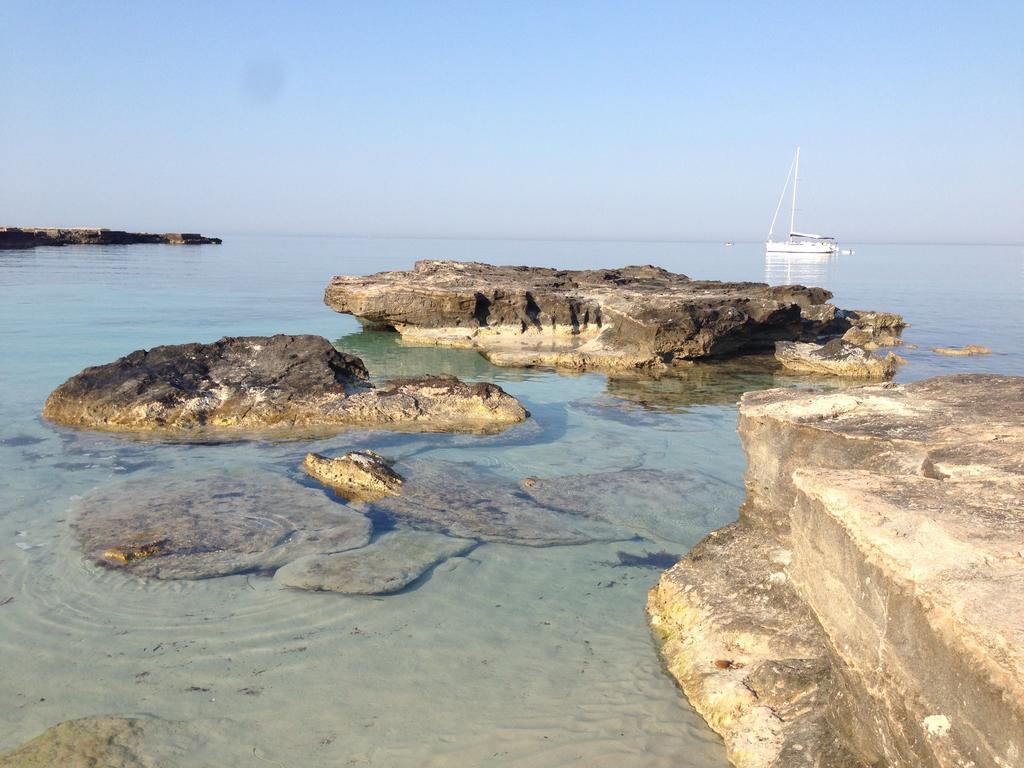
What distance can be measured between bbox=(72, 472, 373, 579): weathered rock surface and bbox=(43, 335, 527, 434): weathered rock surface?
2.28m

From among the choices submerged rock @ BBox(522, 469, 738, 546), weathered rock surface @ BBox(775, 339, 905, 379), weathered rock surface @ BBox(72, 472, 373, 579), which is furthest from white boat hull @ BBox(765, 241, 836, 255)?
weathered rock surface @ BBox(72, 472, 373, 579)

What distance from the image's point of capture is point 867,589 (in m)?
2.94

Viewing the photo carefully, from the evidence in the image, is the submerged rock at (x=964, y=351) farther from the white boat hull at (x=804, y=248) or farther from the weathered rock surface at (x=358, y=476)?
the white boat hull at (x=804, y=248)

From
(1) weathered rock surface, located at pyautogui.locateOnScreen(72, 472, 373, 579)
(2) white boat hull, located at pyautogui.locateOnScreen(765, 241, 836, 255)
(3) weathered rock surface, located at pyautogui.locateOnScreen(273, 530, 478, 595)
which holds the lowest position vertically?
(3) weathered rock surface, located at pyautogui.locateOnScreen(273, 530, 478, 595)

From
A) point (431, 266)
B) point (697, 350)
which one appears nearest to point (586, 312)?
point (697, 350)

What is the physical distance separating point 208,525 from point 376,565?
1526 millimetres

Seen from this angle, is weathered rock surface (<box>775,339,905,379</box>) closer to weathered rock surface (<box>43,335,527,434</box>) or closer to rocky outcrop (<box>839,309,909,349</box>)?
rocky outcrop (<box>839,309,909,349</box>)

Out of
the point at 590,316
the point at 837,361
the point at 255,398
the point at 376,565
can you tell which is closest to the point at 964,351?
the point at 837,361

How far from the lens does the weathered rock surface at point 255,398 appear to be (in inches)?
369

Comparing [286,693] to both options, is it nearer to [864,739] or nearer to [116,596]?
[116,596]

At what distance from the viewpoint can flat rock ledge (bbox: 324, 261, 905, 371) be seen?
51.2 ft

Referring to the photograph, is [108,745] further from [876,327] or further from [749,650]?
[876,327]

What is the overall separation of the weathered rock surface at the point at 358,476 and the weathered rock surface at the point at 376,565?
1.04m

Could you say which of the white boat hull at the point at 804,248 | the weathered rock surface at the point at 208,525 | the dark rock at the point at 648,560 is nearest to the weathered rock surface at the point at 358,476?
the weathered rock surface at the point at 208,525
